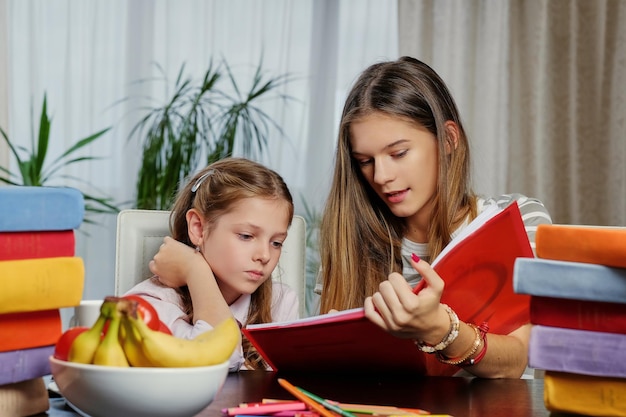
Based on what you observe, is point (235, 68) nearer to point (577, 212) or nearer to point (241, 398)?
point (577, 212)

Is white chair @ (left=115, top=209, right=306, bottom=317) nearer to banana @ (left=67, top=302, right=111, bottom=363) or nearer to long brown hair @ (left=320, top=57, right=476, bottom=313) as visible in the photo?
long brown hair @ (left=320, top=57, right=476, bottom=313)

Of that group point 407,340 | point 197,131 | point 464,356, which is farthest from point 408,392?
point 197,131

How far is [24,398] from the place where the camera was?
0.93 metres

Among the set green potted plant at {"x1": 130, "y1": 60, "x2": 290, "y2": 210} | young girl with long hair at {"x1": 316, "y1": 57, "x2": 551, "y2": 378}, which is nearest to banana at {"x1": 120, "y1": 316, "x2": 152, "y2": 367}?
young girl with long hair at {"x1": 316, "y1": 57, "x2": 551, "y2": 378}

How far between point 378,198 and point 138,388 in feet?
4.23

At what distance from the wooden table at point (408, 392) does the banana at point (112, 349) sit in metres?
0.21

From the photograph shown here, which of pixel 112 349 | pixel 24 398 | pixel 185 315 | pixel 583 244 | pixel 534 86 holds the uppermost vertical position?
pixel 534 86

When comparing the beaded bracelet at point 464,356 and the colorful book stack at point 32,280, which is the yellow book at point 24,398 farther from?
the beaded bracelet at point 464,356

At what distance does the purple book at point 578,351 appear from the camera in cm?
85

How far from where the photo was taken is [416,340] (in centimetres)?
124

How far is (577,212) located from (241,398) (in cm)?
342

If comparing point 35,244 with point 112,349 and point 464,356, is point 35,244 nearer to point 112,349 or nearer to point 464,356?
point 112,349

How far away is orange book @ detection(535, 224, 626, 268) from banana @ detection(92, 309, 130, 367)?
0.44 meters

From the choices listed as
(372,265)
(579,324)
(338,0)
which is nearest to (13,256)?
(579,324)
